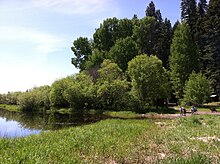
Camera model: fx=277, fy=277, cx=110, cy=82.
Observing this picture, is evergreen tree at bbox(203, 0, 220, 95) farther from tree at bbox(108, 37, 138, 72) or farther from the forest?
tree at bbox(108, 37, 138, 72)

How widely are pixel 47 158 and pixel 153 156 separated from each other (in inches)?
196

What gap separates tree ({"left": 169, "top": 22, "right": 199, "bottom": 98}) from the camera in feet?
209

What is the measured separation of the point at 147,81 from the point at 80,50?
44013 mm

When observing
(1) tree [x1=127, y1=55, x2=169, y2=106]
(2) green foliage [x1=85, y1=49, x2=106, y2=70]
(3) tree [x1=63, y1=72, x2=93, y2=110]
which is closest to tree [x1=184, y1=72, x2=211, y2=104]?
(1) tree [x1=127, y1=55, x2=169, y2=106]

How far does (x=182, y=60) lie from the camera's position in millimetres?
63688

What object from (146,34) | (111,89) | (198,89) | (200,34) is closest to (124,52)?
(146,34)

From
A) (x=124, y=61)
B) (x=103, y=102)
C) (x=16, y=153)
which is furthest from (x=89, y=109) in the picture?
(x=16, y=153)

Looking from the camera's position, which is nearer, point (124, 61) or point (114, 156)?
point (114, 156)

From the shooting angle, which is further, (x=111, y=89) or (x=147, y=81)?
(x=111, y=89)

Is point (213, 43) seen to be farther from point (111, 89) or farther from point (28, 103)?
point (28, 103)

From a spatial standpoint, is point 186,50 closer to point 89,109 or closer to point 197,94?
point 197,94

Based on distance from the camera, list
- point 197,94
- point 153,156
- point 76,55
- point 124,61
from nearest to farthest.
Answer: point 153,156 < point 197,94 < point 124,61 < point 76,55

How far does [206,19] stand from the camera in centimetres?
6869

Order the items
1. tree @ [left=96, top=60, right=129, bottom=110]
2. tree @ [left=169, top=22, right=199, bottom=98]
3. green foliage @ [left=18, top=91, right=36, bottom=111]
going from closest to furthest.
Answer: tree @ [left=96, top=60, right=129, bottom=110]
tree @ [left=169, top=22, right=199, bottom=98]
green foliage @ [left=18, top=91, right=36, bottom=111]
